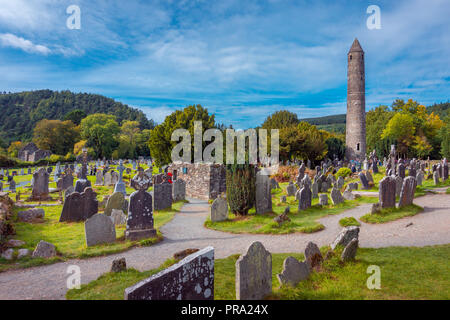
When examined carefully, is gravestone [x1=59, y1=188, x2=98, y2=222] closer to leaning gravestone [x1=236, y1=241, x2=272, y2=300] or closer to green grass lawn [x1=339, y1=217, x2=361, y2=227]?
leaning gravestone [x1=236, y1=241, x2=272, y2=300]

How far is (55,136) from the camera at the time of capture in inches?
2437

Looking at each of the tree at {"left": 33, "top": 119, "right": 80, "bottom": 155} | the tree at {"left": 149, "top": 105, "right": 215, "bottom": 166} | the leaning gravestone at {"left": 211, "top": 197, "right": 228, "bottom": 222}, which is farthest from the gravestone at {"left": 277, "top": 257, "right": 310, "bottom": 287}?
the tree at {"left": 33, "top": 119, "right": 80, "bottom": 155}

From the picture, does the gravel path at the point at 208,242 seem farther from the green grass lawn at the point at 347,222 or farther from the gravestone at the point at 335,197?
the gravestone at the point at 335,197

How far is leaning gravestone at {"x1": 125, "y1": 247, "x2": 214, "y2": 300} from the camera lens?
2.78 metres

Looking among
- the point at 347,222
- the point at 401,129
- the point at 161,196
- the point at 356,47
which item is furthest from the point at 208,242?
the point at 401,129

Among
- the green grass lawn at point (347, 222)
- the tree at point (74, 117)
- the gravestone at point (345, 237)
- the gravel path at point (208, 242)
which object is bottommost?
the gravel path at point (208, 242)

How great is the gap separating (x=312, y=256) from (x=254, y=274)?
65.1 inches

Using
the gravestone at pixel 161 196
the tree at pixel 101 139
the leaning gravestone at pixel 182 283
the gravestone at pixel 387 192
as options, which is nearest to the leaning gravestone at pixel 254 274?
the leaning gravestone at pixel 182 283

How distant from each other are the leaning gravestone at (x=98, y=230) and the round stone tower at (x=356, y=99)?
147 ft

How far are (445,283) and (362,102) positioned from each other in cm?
4627

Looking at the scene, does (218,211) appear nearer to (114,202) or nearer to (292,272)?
(114,202)

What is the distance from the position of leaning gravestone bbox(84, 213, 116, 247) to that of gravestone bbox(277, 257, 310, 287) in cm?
530

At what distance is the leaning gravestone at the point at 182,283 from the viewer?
2778 millimetres

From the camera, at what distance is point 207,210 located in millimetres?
13734
